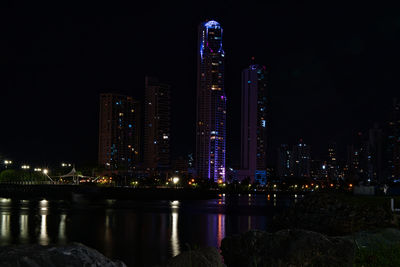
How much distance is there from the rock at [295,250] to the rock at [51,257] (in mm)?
6723

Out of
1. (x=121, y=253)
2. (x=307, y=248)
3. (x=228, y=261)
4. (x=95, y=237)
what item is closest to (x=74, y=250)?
(x=307, y=248)

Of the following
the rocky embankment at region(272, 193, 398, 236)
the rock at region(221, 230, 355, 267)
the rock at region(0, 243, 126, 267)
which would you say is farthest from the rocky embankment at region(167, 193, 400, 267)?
the rocky embankment at region(272, 193, 398, 236)

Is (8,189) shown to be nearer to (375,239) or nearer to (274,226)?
(274,226)

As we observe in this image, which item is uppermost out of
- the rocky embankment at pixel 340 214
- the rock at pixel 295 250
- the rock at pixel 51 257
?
the rock at pixel 51 257

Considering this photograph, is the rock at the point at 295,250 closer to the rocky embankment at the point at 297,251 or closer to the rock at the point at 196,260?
the rocky embankment at the point at 297,251

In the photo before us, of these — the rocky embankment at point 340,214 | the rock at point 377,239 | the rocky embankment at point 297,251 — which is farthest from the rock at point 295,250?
the rocky embankment at point 340,214

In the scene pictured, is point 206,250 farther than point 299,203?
No

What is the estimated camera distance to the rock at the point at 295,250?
13664 millimetres

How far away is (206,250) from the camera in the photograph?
1023 cm

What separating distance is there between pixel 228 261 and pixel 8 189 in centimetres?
13685

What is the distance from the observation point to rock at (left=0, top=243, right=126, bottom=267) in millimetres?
6320

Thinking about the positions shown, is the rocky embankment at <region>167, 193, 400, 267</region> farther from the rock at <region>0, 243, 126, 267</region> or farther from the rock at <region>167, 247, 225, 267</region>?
the rock at <region>0, 243, 126, 267</region>

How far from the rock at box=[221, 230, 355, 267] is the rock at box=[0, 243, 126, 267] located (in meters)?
6.72

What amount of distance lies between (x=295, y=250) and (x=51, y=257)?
29.9ft
